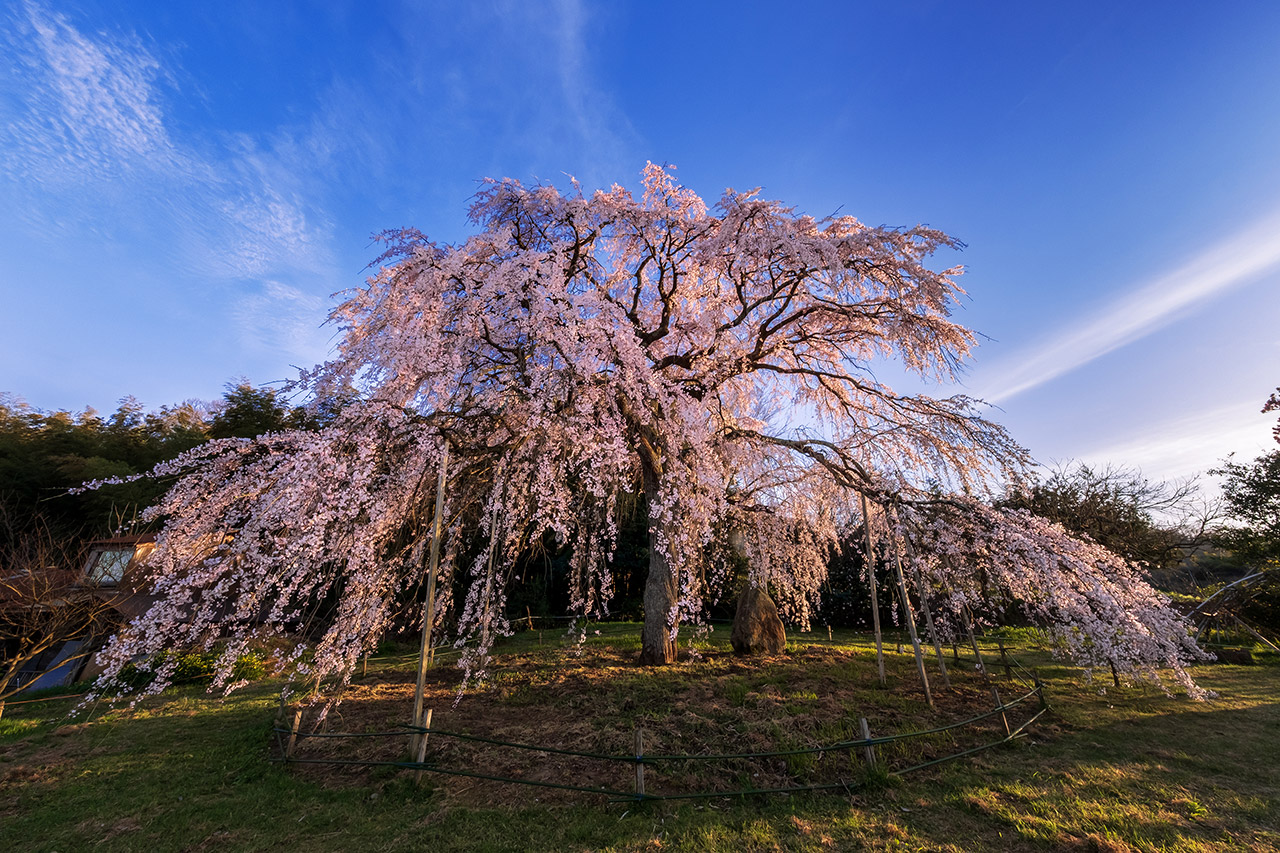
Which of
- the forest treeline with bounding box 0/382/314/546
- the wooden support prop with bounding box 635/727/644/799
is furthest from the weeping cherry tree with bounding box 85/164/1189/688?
the forest treeline with bounding box 0/382/314/546

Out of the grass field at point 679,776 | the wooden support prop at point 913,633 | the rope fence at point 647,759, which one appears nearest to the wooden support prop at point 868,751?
the rope fence at point 647,759

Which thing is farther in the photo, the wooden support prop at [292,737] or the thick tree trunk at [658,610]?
the thick tree trunk at [658,610]

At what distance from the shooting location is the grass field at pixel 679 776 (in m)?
4.08

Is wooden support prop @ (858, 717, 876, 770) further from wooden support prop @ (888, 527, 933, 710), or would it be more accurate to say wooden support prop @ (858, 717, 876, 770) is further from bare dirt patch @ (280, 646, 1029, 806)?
wooden support prop @ (888, 527, 933, 710)

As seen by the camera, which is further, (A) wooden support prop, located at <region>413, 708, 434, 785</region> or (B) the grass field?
(A) wooden support prop, located at <region>413, 708, 434, 785</region>

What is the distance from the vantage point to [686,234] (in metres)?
8.35

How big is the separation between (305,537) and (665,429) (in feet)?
13.7

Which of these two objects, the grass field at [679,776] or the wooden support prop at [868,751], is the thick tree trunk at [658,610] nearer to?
the grass field at [679,776]

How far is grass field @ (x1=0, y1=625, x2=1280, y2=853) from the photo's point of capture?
408cm

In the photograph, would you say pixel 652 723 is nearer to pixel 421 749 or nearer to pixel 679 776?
pixel 679 776

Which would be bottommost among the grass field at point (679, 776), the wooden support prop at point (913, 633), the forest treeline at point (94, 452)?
the grass field at point (679, 776)

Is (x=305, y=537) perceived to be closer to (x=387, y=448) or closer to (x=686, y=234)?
(x=387, y=448)

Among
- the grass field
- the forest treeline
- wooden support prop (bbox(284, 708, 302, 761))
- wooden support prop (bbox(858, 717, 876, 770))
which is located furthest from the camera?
the forest treeline

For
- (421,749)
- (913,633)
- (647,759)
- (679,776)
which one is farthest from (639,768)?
(913,633)
